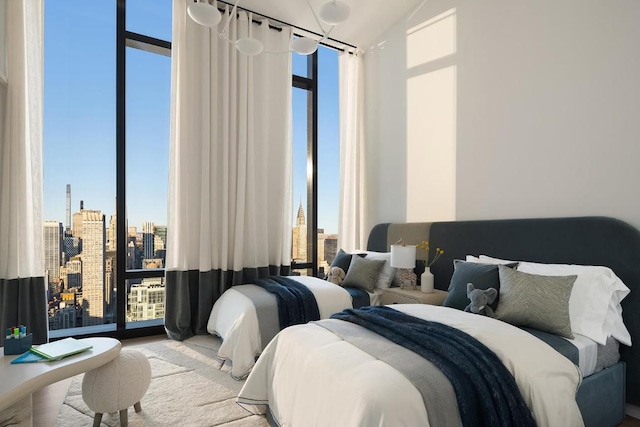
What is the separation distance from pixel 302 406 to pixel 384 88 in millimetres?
3882

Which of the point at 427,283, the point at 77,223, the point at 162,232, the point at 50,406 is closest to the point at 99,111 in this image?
the point at 77,223

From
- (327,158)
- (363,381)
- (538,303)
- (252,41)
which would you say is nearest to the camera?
(363,381)

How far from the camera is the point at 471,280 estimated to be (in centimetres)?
257

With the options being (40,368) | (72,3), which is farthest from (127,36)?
(40,368)

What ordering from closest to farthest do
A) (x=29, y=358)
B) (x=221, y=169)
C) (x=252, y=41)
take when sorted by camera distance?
(x=29, y=358) → (x=252, y=41) → (x=221, y=169)

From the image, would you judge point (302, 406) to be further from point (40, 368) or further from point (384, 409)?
point (40, 368)

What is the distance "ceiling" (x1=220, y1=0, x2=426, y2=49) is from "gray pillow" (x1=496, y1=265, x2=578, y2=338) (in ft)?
10.8

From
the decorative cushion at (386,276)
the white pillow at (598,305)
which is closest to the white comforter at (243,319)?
the decorative cushion at (386,276)

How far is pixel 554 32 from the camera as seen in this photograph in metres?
2.76

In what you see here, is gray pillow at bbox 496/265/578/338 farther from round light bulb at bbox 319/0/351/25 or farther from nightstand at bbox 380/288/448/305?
round light bulb at bbox 319/0/351/25

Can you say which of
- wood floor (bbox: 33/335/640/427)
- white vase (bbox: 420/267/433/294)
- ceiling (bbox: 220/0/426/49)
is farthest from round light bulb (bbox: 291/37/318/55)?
wood floor (bbox: 33/335/640/427)

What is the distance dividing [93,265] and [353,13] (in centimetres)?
387

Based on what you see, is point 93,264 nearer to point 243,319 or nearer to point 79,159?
point 79,159

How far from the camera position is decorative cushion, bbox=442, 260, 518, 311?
8.13 ft
